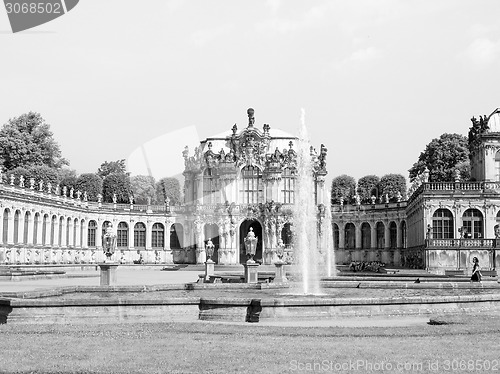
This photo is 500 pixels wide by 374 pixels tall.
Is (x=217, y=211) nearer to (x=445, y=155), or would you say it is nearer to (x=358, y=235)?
(x=358, y=235)

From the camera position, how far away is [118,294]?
1252 inches

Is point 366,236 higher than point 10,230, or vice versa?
point 10,230

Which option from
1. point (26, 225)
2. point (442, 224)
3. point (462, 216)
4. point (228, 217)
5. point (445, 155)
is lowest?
point (442, 224)

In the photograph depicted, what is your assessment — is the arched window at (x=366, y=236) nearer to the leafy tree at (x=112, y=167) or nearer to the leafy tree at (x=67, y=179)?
the leafy tree at (x=67, y=179)

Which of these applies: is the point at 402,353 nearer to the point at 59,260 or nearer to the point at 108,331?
the point at 108,331

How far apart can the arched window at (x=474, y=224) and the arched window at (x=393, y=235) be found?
21302 mm


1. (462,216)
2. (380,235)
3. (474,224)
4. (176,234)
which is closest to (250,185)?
(176,234)

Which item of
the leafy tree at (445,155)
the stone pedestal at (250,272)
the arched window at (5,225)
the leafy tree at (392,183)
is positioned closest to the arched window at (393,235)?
the leafy tree at (445,155)

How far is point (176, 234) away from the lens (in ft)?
324

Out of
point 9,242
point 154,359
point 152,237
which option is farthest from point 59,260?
point 154,359

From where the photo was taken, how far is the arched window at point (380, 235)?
94062mm

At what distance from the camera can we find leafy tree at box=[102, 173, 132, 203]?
110938 millimetres

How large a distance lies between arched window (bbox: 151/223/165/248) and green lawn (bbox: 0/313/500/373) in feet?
249

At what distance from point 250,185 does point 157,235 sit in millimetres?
14053
